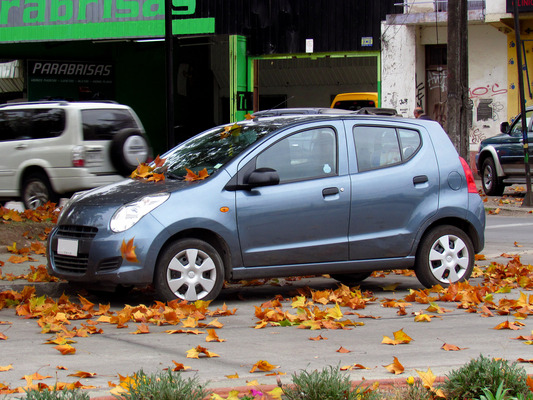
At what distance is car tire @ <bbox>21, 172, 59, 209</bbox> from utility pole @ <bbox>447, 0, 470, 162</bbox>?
319 inches

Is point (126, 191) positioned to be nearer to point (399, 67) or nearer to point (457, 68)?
point (457, 68)

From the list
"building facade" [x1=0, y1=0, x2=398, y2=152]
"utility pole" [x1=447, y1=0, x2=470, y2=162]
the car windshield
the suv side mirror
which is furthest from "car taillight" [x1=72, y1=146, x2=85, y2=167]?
"building facade" [x1=0, y1=0, x2=398, y2=152]

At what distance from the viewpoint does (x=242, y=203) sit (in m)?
7.57

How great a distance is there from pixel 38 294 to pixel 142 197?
173 centimetres

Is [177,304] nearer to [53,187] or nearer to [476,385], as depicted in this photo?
[476,385]

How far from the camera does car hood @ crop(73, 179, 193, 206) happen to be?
7.44 m

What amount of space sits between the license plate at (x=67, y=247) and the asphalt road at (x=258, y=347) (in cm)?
66

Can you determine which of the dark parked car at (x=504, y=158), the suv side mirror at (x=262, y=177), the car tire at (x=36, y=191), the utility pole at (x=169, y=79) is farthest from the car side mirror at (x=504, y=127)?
the suv side mirror at (x=262, y=177)

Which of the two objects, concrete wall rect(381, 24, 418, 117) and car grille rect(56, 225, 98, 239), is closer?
car grille rect(56, 225, 98, 239)

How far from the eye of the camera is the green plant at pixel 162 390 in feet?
13.8

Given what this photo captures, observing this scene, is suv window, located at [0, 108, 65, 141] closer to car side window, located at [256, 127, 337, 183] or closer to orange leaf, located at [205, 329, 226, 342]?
car side window, located at [256, 127, 337, 183]

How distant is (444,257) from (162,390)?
4.76 m

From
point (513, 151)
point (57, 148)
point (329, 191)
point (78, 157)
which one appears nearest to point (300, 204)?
point (329, 191)

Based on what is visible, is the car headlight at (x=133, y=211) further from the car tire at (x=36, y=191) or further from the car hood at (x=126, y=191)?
the car tire at (x=36, y=191)
